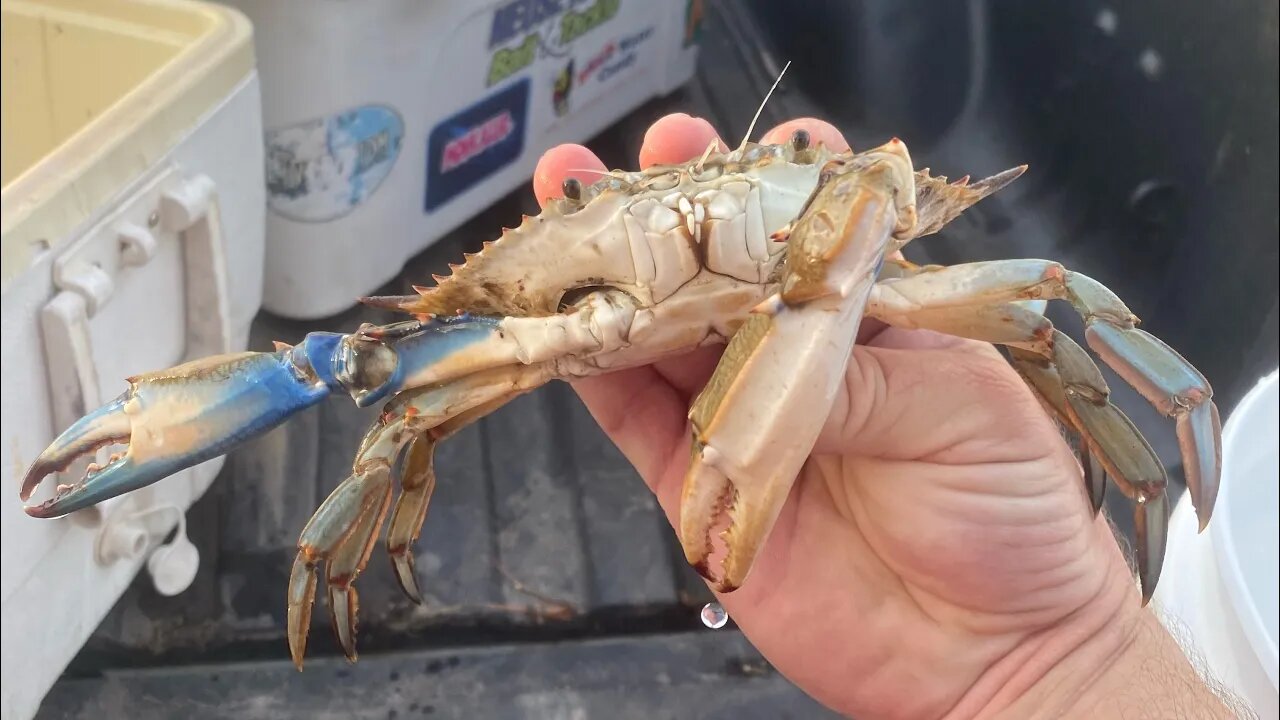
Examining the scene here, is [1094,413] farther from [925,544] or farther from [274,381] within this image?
[274,381]

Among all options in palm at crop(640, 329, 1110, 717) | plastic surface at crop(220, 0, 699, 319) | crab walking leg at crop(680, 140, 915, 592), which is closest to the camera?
crab walking leg at crop(680, 140, 915, 592)

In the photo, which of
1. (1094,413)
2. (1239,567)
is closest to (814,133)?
(1094,413)

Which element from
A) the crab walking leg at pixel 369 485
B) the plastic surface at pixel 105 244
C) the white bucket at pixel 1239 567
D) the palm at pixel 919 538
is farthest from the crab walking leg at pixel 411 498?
the white bucket at pixel 1239 567

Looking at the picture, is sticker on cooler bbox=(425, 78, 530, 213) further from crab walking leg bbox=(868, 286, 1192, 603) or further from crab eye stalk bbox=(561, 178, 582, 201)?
crab walking leg bbox=(868, 286, 1192, 603)

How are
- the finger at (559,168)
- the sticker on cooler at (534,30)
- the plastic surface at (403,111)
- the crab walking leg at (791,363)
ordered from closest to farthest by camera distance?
the crab walking leg at (791,363) < the finger at (559,168) < the plastic surface at (403,111) < the sticker on cooler at (534,30)

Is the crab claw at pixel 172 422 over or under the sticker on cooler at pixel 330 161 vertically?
over

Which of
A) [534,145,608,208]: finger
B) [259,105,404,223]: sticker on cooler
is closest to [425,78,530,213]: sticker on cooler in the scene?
[259,105,404,223]: sticker on cooler

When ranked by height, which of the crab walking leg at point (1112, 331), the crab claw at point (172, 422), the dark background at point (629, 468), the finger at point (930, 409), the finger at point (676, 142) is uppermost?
the crab walking leg at point (1112, 331)

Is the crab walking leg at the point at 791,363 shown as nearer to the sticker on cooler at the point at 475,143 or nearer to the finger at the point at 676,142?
the finger at the point at 676,142
